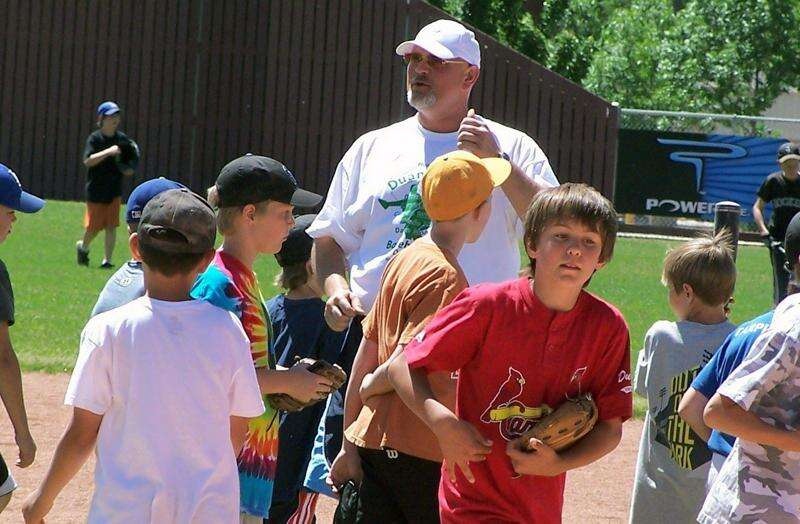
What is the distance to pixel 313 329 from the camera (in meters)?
5.53

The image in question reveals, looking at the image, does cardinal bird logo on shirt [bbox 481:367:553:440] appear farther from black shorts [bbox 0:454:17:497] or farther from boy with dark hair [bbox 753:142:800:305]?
boy with dark hair [bbox 753:142:800:305]

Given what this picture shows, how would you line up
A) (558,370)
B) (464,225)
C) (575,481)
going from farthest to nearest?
(575,481)
(464,225)
(558,370)

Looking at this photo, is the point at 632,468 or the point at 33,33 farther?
the point at 33,33

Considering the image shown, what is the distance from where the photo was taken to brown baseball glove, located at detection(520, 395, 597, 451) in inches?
133

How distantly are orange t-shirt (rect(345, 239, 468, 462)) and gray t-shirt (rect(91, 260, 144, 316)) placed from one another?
1064 mm

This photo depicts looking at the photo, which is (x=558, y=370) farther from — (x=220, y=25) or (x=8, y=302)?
(x=220, y=25)

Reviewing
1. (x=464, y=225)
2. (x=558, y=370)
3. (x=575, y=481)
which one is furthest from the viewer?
(x=575, y=481)

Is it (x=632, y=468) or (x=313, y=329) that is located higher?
(x=313, y=329)

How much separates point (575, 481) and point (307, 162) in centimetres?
2429

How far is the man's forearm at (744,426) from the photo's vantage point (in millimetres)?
3404

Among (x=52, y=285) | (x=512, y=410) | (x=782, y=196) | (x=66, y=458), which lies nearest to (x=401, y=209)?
(x=512, y=410)

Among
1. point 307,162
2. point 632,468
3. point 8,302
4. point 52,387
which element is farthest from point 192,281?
point 307,162

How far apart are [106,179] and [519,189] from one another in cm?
1384

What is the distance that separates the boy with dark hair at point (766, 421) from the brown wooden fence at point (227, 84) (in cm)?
2775
